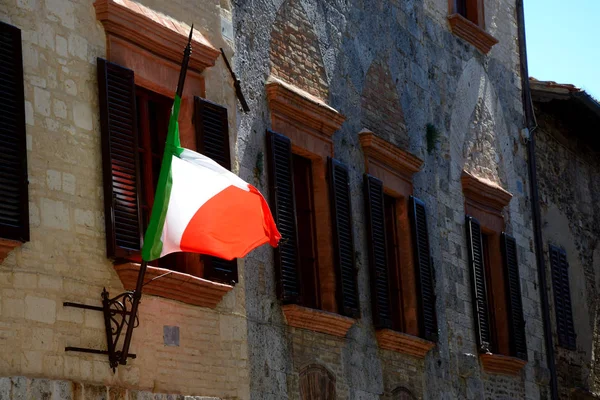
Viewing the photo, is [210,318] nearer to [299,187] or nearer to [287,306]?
[287,306]

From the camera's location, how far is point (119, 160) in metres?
9.80

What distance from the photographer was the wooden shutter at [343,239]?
493 inches

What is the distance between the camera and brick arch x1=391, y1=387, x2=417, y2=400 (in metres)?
13.3

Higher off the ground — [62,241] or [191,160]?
[191,160]

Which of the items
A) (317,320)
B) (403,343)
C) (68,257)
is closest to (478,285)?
(403,343)

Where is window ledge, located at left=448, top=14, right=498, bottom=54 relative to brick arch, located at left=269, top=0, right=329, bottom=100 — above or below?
above

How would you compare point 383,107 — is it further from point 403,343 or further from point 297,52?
point 403,343

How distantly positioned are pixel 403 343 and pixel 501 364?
8.67 feet

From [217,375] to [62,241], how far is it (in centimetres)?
199

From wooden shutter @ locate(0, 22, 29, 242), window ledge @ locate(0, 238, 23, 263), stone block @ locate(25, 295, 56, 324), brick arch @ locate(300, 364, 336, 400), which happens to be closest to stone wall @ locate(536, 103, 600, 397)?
brick arch @ locate(300, 364, 336, 400)

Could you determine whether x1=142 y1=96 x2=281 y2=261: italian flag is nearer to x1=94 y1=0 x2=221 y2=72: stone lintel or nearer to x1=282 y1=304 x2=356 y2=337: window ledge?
x1=94 y1=0 x2=221 y2=72: stone lintel

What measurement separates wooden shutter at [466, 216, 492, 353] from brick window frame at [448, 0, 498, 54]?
7.89 ft

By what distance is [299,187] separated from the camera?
12742mm

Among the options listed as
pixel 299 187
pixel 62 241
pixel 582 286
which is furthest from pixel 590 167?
pixel 62 241
